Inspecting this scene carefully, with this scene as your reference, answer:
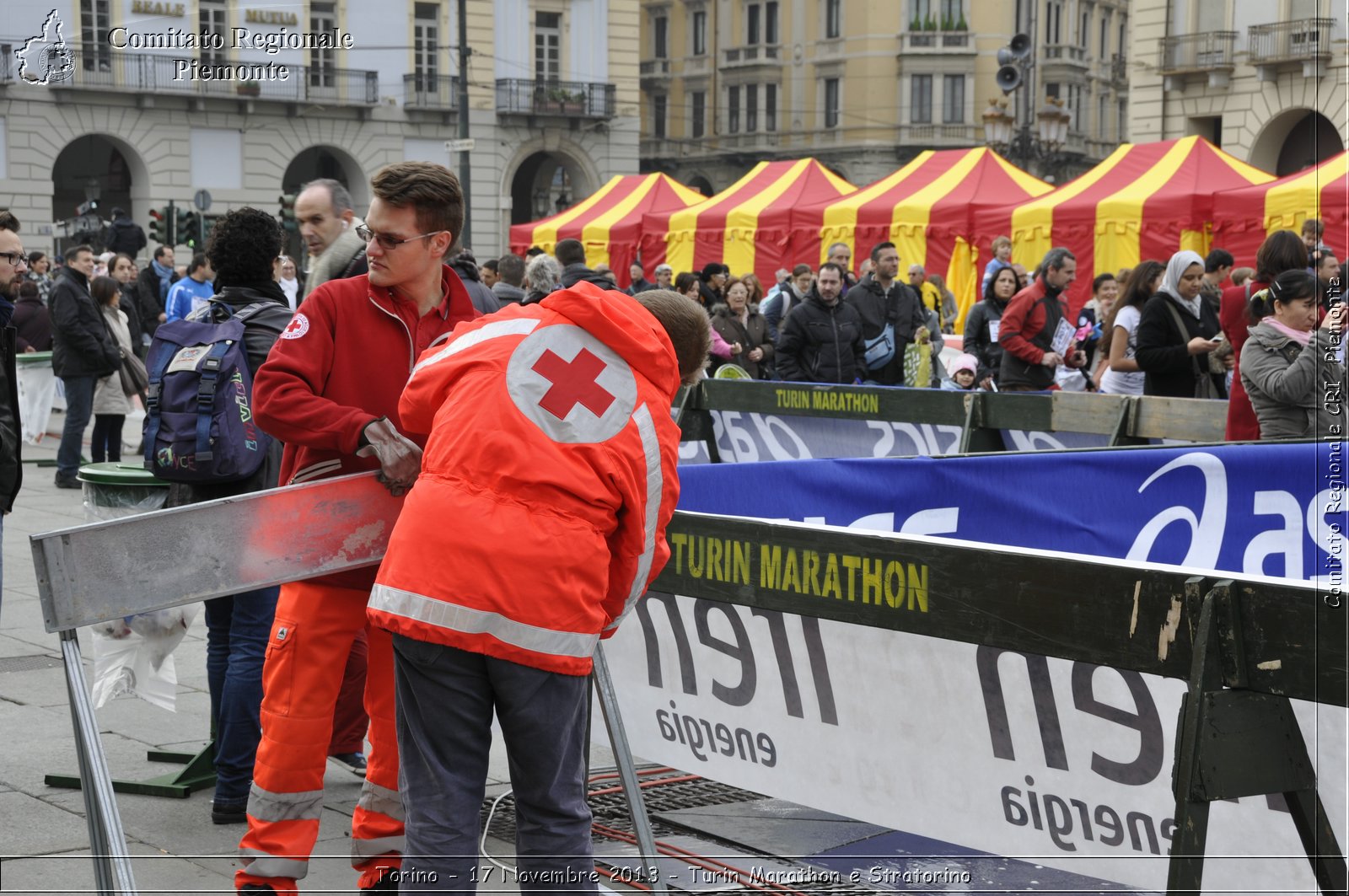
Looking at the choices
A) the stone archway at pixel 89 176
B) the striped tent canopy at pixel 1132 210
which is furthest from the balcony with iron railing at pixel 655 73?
the striped tent canopy at pixel 1132 210

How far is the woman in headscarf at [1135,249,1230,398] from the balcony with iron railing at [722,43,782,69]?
225 ft

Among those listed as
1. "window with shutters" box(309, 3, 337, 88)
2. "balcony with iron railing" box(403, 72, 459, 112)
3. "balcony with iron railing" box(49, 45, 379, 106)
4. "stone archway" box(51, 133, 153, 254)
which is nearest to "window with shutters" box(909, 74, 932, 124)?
"balcony with iron railing" box(403, 72, 459, 112)

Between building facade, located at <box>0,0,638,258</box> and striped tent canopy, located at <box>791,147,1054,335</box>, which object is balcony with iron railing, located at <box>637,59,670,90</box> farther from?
striped tent canopy, located at <box>791,147,1054,335</box>

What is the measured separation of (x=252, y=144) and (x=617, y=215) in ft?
70.1

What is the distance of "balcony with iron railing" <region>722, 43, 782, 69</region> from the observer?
247ft

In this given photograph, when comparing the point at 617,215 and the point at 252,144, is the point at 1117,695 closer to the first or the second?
the point at 617,215

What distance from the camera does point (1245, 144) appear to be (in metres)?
39.2

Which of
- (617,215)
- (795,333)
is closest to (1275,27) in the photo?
(617,215)

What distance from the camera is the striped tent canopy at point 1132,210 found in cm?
1948

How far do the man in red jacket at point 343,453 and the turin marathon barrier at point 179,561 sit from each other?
5.2 inches

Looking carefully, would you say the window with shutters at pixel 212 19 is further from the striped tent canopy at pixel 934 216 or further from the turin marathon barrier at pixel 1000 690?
the turin marathon barrier at pixel 1000 690

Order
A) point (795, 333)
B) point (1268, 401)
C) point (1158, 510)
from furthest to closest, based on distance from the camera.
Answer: point (795, 333)
point (1268, 401)
point (1158, 510)

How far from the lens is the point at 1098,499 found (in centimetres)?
582

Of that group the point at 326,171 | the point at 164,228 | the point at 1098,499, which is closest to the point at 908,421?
the point at 1098,499
